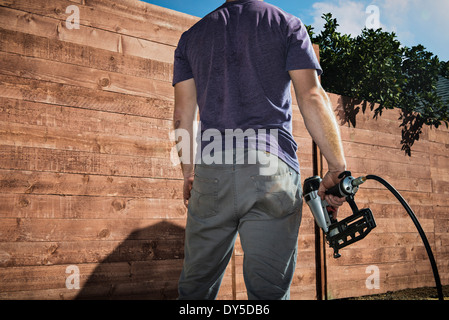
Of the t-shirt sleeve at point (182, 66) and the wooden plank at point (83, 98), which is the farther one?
the wooden plank at point (83, 98)

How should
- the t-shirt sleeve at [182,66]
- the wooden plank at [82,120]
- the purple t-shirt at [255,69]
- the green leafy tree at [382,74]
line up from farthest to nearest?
the green leafy tree at [382,74] → the wooden plank at [82,120] → the t-shirt sleeve at [182,66] → the purple t-shirt at [255,69]

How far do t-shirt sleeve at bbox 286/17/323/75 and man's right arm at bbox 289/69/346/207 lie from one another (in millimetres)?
31

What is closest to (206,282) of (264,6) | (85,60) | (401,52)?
(264,6)

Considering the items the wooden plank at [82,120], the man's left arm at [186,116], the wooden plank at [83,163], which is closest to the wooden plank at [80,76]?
the wooden plank at [82,120]

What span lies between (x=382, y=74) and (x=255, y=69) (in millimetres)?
4579

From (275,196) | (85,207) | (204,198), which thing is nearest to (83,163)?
(85,207)

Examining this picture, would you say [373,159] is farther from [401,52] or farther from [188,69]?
[188,69]

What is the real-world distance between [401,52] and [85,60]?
524cm

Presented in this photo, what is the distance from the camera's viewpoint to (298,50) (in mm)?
1652

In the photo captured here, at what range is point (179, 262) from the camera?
11.1ft

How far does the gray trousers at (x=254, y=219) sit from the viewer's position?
1.52 m

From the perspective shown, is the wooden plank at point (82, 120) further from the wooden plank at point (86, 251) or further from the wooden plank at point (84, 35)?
the wooden plank at point (86, 251)

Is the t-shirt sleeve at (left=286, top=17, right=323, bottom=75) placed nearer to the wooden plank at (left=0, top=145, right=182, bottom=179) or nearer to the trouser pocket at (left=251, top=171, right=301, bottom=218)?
Result: the trouser pocket at (left=251, top=171, right=301, bottom=218)

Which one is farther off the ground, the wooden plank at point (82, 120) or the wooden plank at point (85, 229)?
the wooden plank at point (82, 120)
